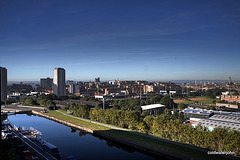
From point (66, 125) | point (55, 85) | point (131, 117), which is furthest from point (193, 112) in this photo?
point (55, 85)

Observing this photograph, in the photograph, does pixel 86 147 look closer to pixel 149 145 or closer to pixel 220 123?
pixel 149 145

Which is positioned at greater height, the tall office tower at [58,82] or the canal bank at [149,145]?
the tall office tower at [58,82]

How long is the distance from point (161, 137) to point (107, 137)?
336cm

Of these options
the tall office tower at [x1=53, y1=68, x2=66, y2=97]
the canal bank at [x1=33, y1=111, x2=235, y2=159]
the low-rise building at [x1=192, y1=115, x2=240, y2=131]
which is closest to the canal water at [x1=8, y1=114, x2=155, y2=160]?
the canal bank at [x1=33, y1=111, x2=235, y2=159]

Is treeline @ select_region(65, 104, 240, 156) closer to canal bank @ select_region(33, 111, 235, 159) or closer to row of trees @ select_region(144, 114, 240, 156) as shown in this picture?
row of trees @ select_region(144, 114, 240, 156)

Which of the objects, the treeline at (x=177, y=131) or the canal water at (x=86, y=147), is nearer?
the treeline at (x=177, y=131)

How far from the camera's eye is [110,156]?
30.8 feet

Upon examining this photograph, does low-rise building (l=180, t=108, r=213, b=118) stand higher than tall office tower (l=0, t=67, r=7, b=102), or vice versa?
tall office tower (l=0, t=67, r=7, b=102)

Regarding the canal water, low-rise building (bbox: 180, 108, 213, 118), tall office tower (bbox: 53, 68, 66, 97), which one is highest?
tall office tower (bbox: 53, 68, 66, 97)

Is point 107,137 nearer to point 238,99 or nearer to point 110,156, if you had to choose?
point 110,156

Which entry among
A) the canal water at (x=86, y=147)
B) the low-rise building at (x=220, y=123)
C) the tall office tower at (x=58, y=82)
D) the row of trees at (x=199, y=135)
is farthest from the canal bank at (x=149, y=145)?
the tall office tower at (x=58, y=82)

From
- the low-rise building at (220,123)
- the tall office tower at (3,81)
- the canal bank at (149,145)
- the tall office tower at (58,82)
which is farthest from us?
the tall office tower at (58,82)

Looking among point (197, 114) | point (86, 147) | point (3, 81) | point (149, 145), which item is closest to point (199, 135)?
point (149, 145)

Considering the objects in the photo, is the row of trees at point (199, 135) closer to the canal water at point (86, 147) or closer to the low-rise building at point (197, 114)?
the canal water at point (86, 147)
